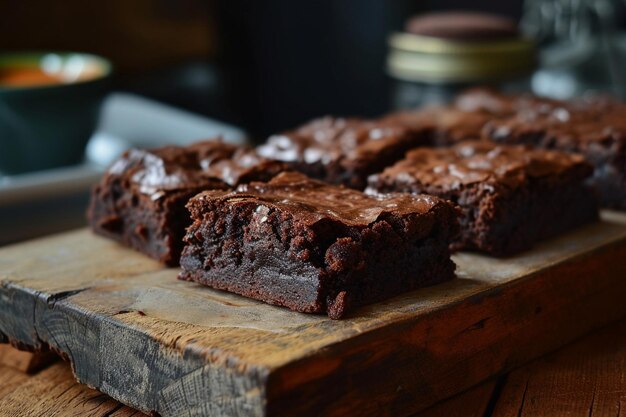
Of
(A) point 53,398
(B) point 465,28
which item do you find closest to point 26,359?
(A) point 53,398

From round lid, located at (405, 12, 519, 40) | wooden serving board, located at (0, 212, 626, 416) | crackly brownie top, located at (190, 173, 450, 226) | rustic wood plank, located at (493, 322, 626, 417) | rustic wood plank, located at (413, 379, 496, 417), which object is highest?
round lid, located at (405, 12, 519, 40)

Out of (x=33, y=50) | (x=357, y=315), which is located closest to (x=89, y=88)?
(x=33, y=50)

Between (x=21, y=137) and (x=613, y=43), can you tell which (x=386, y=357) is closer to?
(x=21, y=137)

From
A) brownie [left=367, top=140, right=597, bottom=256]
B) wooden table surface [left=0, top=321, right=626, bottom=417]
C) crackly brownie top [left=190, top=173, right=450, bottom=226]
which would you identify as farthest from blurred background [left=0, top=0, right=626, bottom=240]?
brownie [left=367, top=140, right=597, bottom=256]

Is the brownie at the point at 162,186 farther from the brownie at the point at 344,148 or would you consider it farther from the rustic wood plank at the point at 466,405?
the rustic wood plank at the point at 466,405

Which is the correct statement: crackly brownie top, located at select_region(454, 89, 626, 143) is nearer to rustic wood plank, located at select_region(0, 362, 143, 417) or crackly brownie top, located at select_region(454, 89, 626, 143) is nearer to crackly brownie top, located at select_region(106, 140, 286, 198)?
crackly brownie top, located at select_region(106, 140, 286, 198)

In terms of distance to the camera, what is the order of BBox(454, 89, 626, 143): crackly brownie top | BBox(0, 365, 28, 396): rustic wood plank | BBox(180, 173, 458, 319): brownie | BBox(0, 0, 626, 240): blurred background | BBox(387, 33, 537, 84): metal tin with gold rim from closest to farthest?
BBox(180, 173, 458, 319): brownie
BBox(0, 365, 28, 396): rustic wood plank
BBox(454, 89, 626, 143): crackly brownie top
BBox(0, 0, 626, 240): blurred background
BBox(387, 33, 537, 84): metal tin with gold rim

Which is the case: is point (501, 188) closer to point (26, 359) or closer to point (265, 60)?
point (26, 359)
